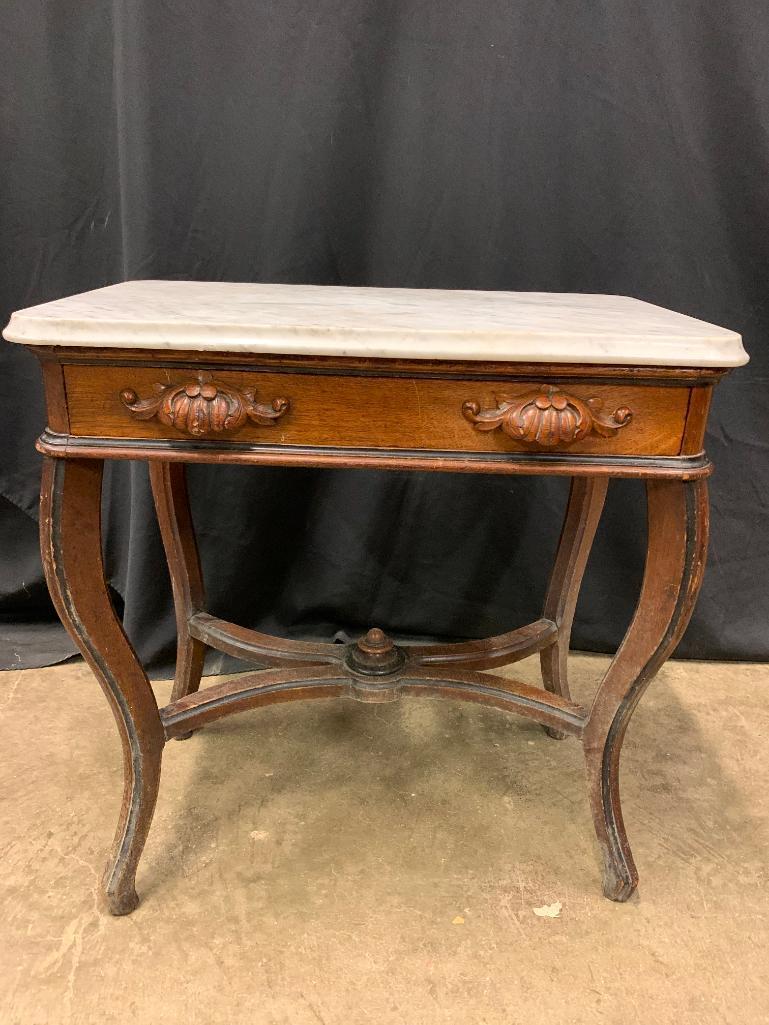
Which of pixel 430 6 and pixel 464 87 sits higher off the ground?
pixel 430 6

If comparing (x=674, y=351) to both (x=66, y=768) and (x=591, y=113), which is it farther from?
(x=66, y=768)

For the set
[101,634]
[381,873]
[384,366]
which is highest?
[384,366]

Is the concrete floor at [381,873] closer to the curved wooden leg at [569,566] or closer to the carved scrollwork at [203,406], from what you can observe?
the curved wooden leg at [569,566]

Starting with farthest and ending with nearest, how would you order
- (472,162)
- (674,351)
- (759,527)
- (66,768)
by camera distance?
(759,527), (472,162), (66,768), (674,351)

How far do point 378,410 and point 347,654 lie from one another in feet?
2.00

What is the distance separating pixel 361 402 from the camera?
0.94 metres

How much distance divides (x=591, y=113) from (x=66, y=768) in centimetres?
158

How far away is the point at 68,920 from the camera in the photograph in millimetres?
1144

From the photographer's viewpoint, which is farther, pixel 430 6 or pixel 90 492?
pixel 430 6

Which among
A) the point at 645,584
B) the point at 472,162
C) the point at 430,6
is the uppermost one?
the point at 430,6

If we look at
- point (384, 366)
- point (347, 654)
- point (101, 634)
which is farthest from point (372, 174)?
point (101, 634)

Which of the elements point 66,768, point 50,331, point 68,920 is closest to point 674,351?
point 50,331

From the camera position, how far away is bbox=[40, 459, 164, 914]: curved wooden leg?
3.27 feet

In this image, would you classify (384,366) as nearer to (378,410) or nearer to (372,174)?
(378,410)
